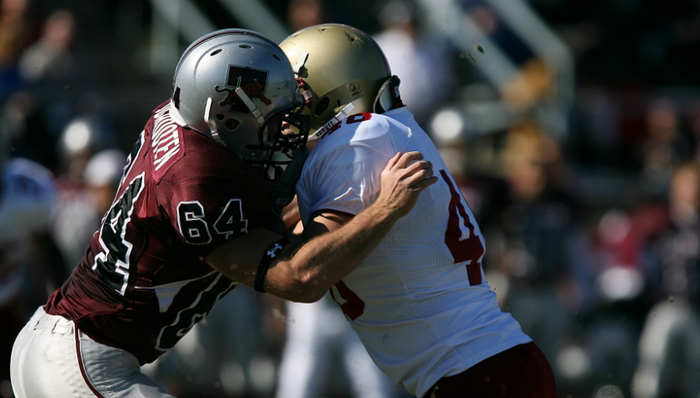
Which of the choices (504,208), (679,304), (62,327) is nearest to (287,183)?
(62,327)

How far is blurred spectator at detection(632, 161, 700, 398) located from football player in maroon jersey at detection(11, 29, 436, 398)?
17.2 ft

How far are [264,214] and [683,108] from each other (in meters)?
8.05

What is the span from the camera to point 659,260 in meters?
7.88

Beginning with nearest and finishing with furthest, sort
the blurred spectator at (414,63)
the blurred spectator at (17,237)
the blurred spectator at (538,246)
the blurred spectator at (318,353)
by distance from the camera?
1. the blurred spectator at (17,237)
2. the blurred spectator at (318,353)
3. the blurred spectator at (414,63)
4. the blurred spectator at (538,246)

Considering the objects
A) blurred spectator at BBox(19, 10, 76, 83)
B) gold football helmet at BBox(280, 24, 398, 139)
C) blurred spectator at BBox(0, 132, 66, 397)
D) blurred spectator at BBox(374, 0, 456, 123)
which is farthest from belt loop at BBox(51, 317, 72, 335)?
blurred spectator at BBox(19, 10, 76, 83)

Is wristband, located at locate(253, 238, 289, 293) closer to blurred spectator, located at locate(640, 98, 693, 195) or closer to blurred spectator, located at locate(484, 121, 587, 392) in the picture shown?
blurred spectator, located at locate(484, 121, 587, 392)

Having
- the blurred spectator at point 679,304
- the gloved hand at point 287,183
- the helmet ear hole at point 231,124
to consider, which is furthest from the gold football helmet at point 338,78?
the blurred spectator at point 679,304

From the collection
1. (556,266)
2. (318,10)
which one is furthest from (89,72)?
(556,266)

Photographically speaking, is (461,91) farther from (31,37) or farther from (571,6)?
(31,37)

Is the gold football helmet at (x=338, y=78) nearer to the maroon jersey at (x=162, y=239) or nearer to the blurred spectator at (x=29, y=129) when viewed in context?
the maroon jersey at (x=162, y=239)

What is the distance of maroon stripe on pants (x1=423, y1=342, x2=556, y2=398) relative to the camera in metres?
3.17

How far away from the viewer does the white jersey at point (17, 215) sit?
6055 mm

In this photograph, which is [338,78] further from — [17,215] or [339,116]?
[17,215]

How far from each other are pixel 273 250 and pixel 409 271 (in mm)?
507
